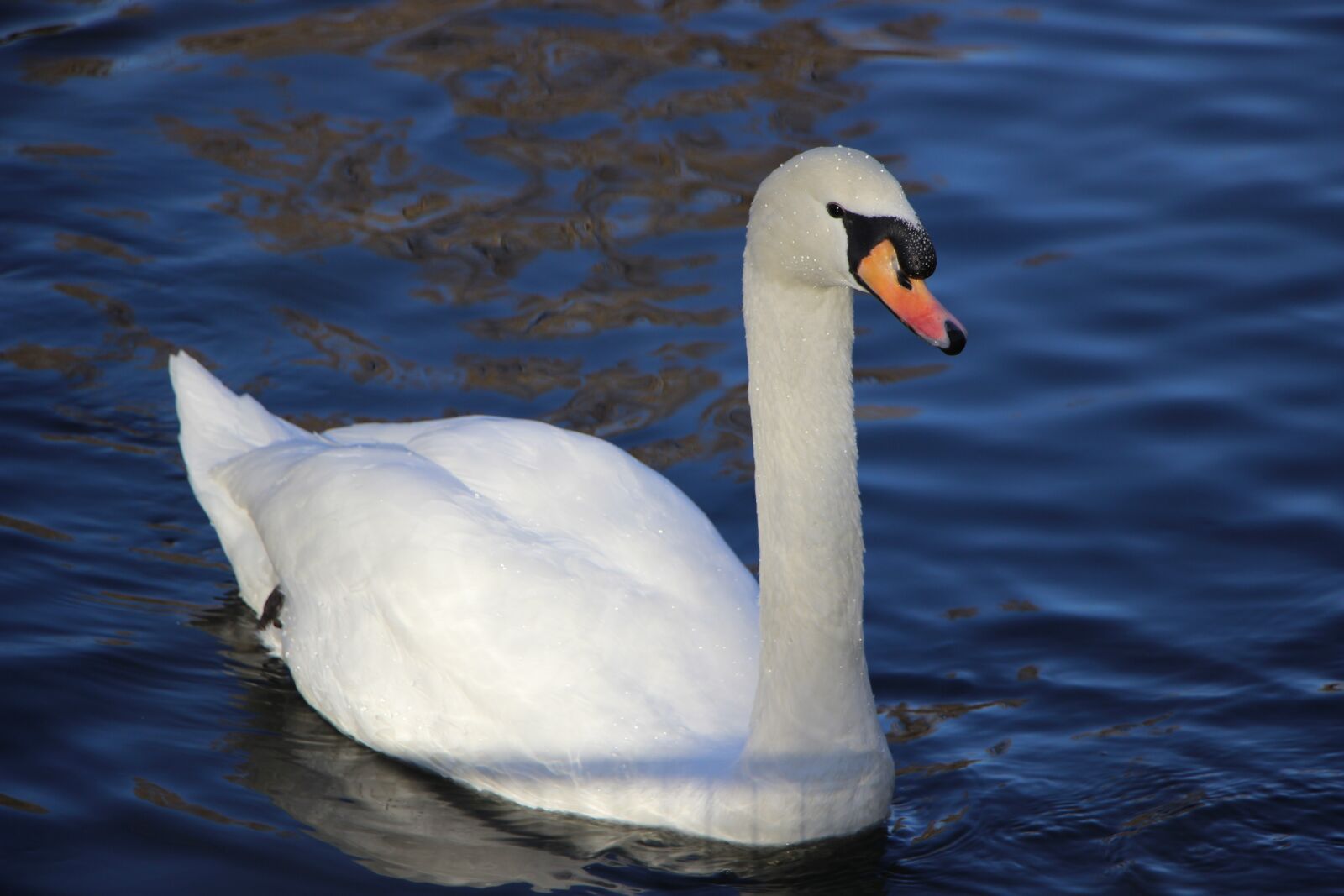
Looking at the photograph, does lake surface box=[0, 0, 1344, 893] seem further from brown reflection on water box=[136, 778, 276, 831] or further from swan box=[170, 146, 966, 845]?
swan box=[170, 146, 966, 845]

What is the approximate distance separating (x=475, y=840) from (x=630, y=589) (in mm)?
946

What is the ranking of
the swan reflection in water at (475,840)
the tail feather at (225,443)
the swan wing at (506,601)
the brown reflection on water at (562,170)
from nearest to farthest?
the swan reflection in water at (475,840) < the swan wing at (506,601) < the tail feather at (225,443) < the brown reflection on water at (562,170)

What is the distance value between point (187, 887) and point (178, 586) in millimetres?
1989

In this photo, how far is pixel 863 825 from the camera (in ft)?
19.2

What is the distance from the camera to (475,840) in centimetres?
591

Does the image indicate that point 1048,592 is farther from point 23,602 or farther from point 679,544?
point 23,602

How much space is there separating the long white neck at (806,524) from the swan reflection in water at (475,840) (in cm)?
36

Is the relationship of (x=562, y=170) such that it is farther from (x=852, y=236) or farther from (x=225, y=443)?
(x=852, y=236)

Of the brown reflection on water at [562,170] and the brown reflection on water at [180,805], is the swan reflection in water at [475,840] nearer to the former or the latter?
the brown reflection on water at [180,805]

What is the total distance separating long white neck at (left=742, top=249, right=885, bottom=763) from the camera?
533cm

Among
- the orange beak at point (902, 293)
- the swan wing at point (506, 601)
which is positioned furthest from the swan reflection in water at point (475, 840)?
the orange beak at point (902, 293)

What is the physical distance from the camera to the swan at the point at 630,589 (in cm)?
529

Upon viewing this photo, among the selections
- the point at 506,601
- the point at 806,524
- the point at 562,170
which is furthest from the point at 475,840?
the point at 562,170

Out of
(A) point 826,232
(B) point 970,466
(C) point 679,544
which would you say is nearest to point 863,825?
(C) point 679,544
